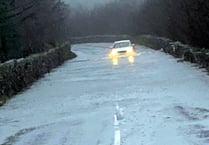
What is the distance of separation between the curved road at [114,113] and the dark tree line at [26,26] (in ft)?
58.4

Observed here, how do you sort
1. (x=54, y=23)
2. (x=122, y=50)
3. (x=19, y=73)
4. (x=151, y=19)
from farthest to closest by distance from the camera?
(x=151, y=19)
(x=54, y=23)
(x=122, y=50)
(x=19, y=73)

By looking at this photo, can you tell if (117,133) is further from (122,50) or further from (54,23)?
(54,23)

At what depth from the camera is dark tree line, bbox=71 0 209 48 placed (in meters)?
30.0

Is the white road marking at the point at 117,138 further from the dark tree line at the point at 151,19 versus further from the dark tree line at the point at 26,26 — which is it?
the dark tree line at the point at 26,26

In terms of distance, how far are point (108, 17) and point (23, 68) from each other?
278 ft

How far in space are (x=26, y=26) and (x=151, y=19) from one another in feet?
58.6

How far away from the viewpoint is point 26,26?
50.2m

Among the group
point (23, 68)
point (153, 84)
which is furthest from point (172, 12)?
point (153, 84)

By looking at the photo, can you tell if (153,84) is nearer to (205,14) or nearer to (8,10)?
(205,14)

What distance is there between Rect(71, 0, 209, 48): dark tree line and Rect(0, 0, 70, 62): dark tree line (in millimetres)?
10184

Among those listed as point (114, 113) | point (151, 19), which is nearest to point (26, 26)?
point (151, 19)

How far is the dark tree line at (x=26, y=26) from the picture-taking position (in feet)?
137

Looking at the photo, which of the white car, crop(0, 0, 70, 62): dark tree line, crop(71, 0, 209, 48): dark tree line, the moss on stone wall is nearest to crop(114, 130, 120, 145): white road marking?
the moss on stone wall

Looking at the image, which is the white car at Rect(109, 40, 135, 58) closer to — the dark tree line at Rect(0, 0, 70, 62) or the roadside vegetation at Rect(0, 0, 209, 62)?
the roadside vegetation at Rect(0, 0, 209, 62)
